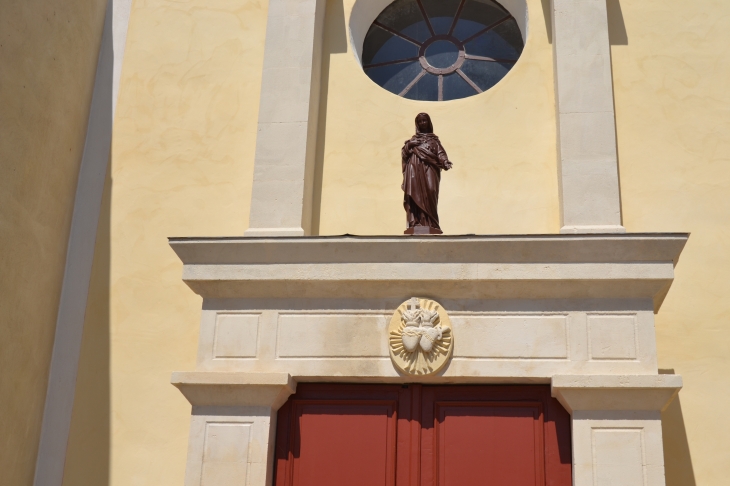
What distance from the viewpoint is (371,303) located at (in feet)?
28.2

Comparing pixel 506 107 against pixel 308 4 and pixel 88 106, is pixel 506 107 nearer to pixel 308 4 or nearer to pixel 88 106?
pixel 308 4

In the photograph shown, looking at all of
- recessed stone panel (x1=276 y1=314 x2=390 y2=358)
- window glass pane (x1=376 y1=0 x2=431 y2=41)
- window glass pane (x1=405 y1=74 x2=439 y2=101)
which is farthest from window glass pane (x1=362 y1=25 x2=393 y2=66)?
recessed stone panel (x1=276 y1=314 x2=390 y2=358)

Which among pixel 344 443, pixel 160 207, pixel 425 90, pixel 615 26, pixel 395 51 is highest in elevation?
pixel 395 51

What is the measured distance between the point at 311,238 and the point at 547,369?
2332 millimetres

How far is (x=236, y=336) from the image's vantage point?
28.3ft

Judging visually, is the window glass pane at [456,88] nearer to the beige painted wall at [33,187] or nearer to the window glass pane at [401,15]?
the window glass pane at [401,15]

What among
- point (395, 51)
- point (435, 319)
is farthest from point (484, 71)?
point (435, 319)

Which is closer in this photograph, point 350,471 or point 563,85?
point 350,471

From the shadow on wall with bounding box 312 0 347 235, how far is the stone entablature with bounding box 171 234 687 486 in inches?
61.8

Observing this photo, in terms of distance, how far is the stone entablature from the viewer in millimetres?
8086

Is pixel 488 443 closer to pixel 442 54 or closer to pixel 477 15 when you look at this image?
Answer: pixel 442 54

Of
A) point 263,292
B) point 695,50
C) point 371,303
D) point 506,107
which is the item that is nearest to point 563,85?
point 506,107

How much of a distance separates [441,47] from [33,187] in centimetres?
478

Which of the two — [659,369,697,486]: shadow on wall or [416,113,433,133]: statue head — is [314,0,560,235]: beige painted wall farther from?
[659,369,697,486]: shadow on wall
